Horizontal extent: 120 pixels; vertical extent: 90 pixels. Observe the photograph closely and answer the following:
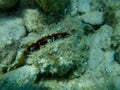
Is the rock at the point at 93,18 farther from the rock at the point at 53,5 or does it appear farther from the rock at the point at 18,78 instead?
the rock at the point at 18,78

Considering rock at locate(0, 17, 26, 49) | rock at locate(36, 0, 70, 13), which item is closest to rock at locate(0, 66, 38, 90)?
rock at locate(0, 17, 26, 49)

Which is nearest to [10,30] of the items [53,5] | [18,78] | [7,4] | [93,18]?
[7,4]

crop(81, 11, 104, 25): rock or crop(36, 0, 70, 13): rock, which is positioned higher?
crop(36, 0, 70, 13): rock

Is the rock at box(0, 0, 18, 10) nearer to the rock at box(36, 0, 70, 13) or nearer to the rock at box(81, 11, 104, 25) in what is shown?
the rock at box(36, 0, 70, 13)

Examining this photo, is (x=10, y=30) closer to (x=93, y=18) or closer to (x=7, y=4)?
(x=7, y=4)

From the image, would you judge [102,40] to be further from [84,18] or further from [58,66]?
[58,66]

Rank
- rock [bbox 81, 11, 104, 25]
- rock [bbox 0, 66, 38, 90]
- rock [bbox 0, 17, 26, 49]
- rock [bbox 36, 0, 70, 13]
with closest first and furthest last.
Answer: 1. rock [bbox 0, 66, 38, 90]
2. rock [bbox 0, 17, 26, 49]
3. rock [bbox 36, 0, 70, 13]
4. rock [bbox 81, 11, 104, 25]

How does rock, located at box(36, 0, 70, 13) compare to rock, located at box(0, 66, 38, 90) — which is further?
rock, located at box(36, 0, 70, 13)

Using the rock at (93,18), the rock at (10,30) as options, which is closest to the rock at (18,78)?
the rock at (10,30)
